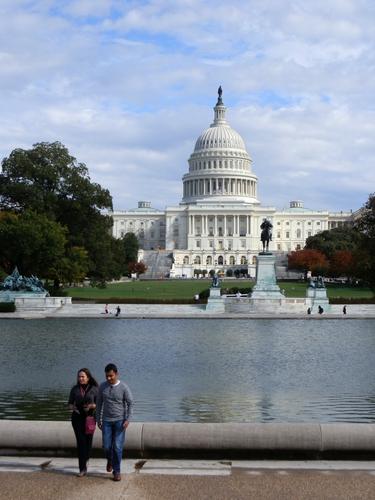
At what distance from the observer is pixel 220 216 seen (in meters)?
169

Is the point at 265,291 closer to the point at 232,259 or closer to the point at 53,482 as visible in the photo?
the point at 53,482

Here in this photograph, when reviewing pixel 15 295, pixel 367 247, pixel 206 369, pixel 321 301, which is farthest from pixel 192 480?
pixel 367 247

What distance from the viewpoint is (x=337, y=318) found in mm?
44281

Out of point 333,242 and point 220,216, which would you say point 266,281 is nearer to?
point 333,242

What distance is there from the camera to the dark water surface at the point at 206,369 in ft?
50.8

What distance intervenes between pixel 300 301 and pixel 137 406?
115 ft

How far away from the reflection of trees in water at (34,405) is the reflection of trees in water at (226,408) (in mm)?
2337

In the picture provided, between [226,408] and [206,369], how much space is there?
576cm

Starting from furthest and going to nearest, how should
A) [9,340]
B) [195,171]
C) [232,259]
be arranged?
[195,171] < [232,259] < [9,340]

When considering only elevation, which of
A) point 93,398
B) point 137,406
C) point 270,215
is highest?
point 270,215

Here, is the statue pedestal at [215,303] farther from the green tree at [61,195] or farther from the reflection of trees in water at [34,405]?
the reflection of trees in water at [34,405]

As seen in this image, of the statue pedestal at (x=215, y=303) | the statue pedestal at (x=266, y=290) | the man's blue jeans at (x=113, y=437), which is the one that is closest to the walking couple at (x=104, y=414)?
the man's blue jeans at (x=113, y=437)

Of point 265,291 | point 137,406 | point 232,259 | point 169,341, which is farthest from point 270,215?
point 137,406

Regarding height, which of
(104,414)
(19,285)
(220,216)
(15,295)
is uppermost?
(220,216)
